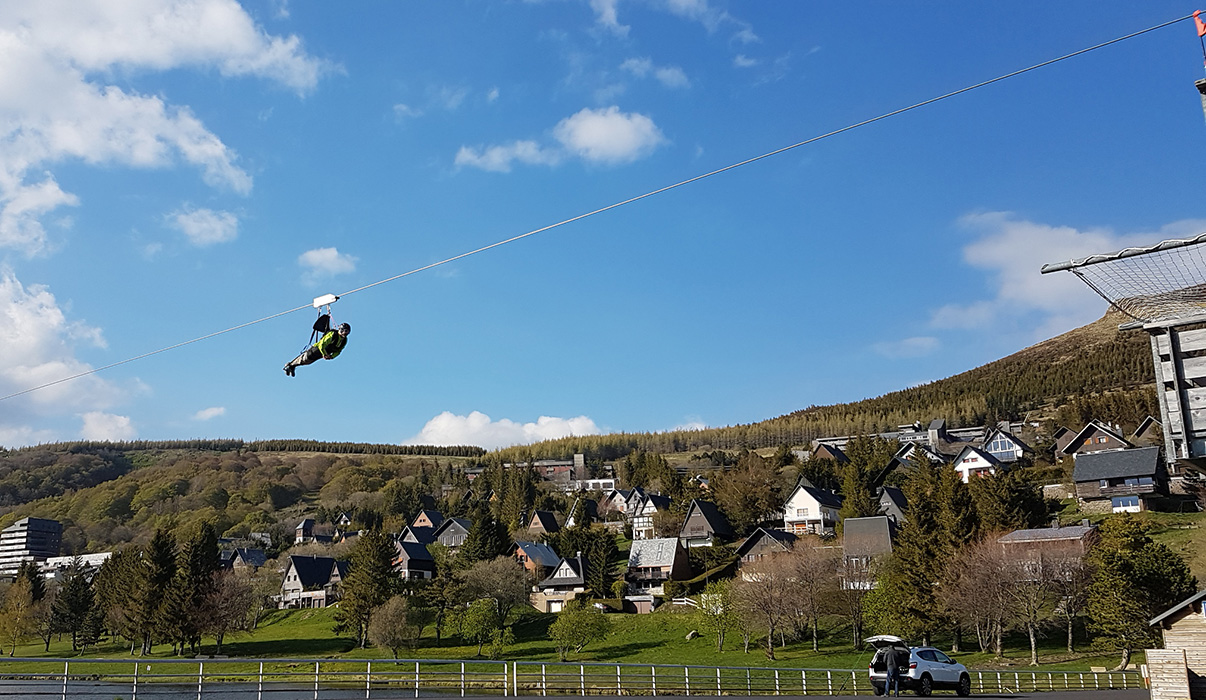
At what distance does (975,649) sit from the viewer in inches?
1902

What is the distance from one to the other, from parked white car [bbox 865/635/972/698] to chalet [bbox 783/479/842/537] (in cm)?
6325

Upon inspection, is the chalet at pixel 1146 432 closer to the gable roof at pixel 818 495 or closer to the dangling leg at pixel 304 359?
the gable roof at pixel 818 495

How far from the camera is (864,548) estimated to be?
6469cm

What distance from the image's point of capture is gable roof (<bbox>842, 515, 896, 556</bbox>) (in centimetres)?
6419

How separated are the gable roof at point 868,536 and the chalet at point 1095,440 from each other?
121ft

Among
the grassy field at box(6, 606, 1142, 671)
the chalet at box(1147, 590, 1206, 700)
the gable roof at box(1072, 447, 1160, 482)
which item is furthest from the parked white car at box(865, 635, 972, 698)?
the gable roof at box(1072, 447, 1160, 482)

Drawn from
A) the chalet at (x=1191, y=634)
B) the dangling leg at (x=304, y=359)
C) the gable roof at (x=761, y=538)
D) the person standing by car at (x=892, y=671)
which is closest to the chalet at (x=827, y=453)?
the gable roof at (x=761, y=538)

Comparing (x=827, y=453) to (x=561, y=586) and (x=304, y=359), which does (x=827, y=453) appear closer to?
(x=561, y=586)

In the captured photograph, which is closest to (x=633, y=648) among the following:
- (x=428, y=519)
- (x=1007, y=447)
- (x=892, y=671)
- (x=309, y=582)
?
(x=892, y=671)

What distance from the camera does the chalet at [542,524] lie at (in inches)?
4157

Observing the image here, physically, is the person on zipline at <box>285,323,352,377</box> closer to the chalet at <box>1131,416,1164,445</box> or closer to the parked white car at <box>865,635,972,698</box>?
the parked white car at <box>865,635,972,698</box>

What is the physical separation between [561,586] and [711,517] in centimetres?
1973

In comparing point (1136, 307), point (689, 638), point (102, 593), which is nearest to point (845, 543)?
point (689, 638)

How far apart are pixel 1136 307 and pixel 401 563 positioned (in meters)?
95.9
